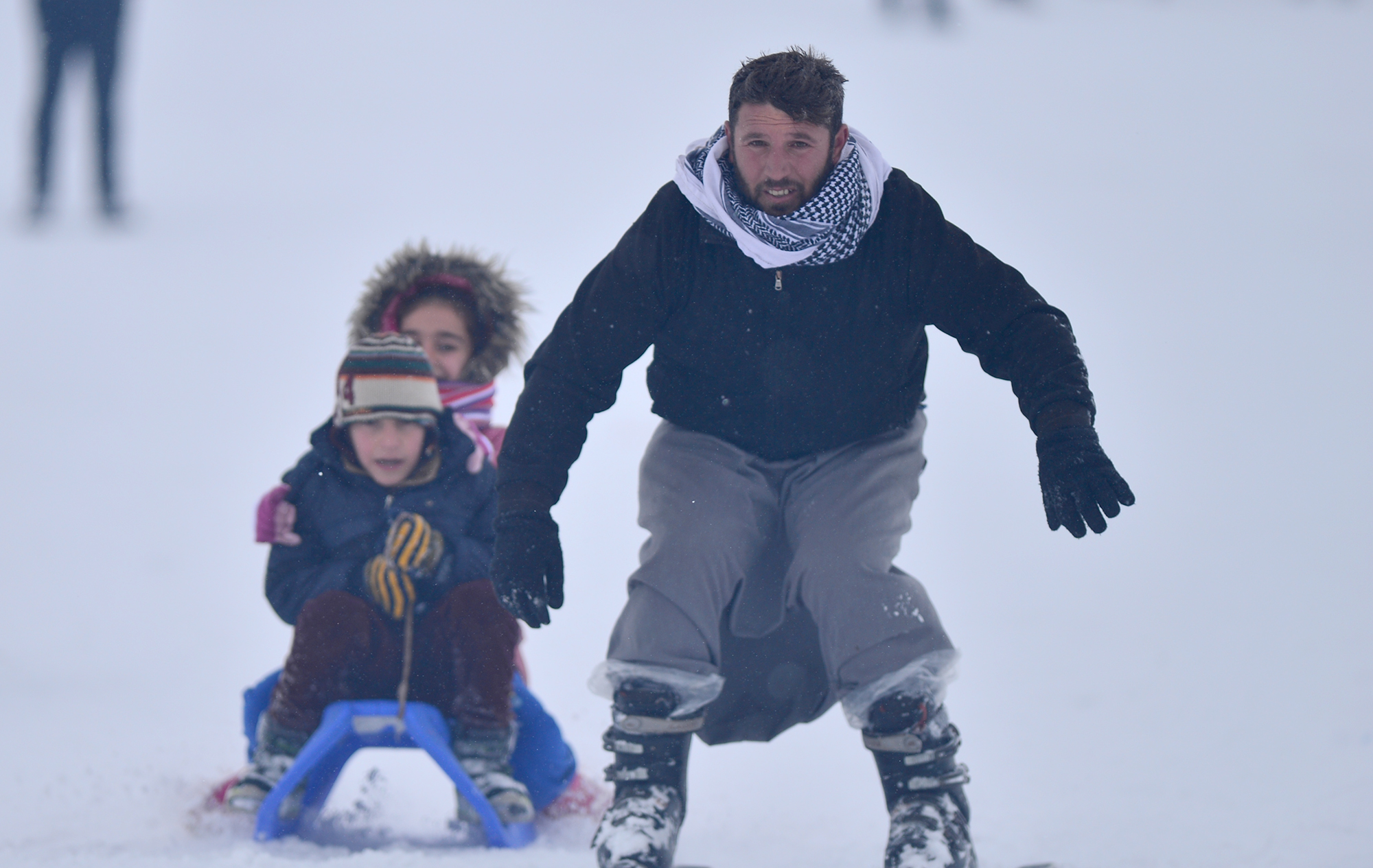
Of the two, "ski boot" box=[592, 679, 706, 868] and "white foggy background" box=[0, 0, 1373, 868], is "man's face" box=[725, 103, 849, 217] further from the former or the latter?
"white foggy background" box=[0, 0, 1373, 868]

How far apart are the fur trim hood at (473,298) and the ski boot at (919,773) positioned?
1443 millimetres

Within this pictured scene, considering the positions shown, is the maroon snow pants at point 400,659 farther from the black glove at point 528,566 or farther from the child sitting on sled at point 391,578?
the black glove at point 528,566

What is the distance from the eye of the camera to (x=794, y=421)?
6.70ft

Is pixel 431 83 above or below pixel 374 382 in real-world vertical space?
above

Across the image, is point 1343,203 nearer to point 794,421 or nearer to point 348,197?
point 348,197

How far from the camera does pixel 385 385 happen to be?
2.48 meters

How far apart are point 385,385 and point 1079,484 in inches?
49.7

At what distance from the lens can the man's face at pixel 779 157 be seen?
191 centimetres

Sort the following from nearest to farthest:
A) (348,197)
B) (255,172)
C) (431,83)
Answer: (348,197) → (255,172) → (431,83)

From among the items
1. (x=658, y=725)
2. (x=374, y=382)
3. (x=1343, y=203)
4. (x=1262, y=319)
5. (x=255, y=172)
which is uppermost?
(x=255, y=172)

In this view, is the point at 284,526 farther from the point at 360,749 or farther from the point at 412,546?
the point at 360,749

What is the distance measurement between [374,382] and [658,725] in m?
0.95

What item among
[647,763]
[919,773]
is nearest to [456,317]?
[647,763]

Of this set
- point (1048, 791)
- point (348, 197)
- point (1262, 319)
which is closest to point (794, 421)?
point (1048, 791)
